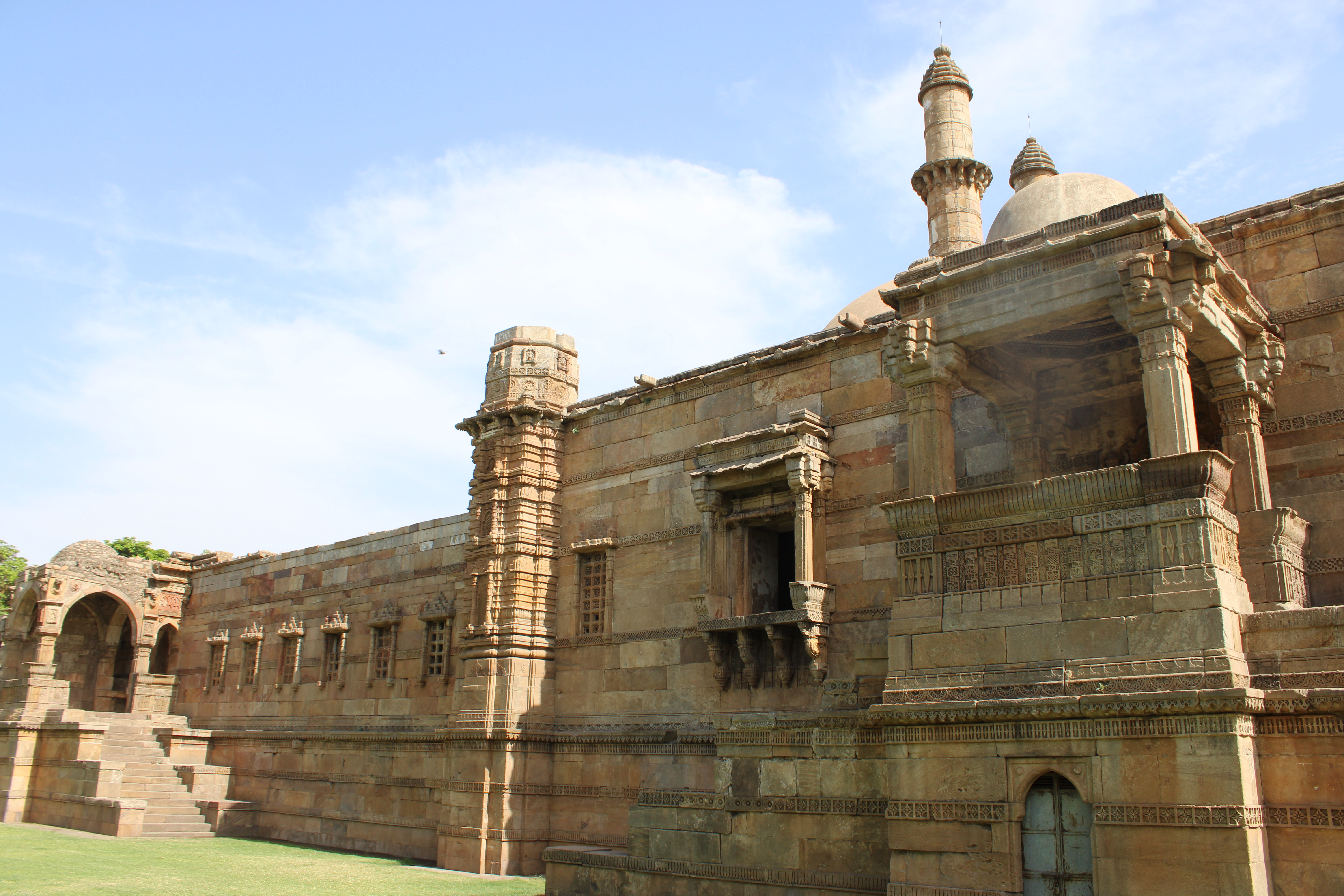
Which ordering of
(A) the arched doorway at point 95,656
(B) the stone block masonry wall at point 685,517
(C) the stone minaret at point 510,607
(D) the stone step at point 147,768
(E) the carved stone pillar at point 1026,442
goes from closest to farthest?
(E) the carved stone pillar at point 1026,442 → (B) the stone block masonry wall at point 685,517 → (C) the stone minaret at point 510,607 → (D) the stone step at point 147,768 → (A) the arched doorway at point 95,656

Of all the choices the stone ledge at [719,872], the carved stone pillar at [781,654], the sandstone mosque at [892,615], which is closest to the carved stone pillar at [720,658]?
the sandstone mosque at [892,615]

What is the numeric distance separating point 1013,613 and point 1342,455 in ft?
13.6

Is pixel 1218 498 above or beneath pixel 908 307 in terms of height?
beneath

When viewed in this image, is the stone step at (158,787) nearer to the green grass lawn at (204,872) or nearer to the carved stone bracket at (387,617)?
the green grass lawn at (204,872)

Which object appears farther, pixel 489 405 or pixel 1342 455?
pixel 489 405

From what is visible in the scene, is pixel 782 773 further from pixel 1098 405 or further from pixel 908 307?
pixel 1098 405

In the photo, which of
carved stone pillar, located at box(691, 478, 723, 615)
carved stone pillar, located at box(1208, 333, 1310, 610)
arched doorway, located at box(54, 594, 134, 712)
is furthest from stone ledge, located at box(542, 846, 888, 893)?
arched doorway, located at box(54, 594, 134, 712)

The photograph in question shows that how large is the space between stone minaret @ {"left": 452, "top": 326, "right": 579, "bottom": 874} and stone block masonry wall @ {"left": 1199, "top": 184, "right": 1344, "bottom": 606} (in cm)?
1007

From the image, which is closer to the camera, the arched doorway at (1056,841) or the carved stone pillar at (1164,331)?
the arched doorway at (1056,841)

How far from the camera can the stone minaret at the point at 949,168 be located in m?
20.4

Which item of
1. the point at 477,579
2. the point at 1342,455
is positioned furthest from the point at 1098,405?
the point at 477,579

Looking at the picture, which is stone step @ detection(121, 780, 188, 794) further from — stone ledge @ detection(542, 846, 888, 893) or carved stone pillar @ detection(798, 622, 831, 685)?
carved stone pillar @ detection(798, 622, 831, 685)

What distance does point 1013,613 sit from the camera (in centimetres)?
882

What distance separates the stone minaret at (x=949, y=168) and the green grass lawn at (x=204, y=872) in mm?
13450
